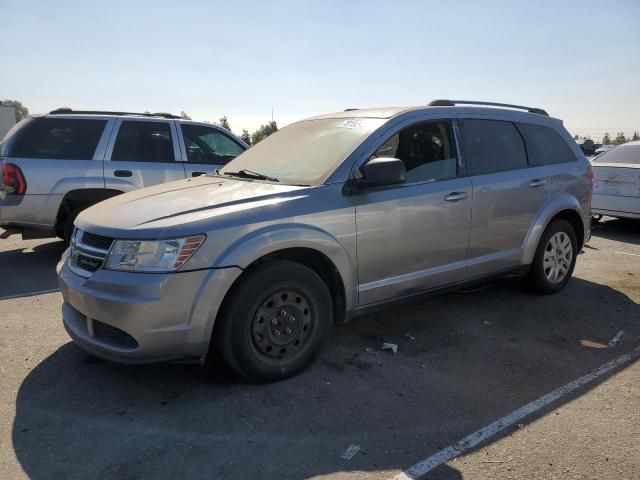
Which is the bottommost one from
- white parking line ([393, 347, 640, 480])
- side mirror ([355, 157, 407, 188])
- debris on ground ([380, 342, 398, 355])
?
white parking line ([393, 347, 640, 480])

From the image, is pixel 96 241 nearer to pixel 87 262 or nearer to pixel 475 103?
pixel 87 262

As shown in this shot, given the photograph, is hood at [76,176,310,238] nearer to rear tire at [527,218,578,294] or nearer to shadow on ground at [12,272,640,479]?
shadow on ground at [12,272,640,479]

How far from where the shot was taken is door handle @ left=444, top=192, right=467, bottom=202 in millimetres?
4242

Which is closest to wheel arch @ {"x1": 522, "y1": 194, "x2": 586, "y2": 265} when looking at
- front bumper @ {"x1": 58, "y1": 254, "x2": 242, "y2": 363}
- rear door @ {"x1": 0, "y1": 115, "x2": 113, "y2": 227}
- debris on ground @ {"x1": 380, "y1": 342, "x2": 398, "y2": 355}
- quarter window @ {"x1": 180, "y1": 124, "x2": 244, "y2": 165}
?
debris on ground @ {"x1": 380, "y1": 342, "x2": 398, "y2": 355}

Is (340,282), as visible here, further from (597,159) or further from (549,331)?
(597,159)

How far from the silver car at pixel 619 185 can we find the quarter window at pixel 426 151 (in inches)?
228

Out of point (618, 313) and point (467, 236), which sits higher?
point (467, 236)

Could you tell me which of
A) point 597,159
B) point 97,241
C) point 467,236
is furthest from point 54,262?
point 597,159

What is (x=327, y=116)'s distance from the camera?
4730 millimetres

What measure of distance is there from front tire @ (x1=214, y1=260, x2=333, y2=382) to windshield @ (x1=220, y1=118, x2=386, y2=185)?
0.76 m

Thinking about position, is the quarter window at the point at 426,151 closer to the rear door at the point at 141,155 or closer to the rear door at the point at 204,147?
the rear door at the point at 204,147

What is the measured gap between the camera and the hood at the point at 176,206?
3115 millimetres

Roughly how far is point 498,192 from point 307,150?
1762mm

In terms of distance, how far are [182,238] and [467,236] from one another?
2.47 metres
